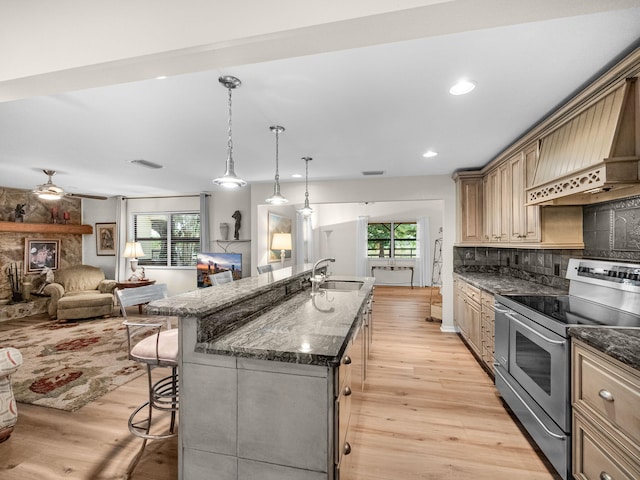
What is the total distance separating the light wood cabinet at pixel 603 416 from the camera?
127cm

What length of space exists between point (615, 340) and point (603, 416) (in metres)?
0.36

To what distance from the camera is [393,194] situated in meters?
4.90

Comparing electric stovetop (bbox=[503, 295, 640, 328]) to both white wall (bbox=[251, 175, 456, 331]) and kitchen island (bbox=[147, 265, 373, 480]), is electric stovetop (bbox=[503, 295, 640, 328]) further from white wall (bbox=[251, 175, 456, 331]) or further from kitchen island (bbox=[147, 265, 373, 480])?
white wall (bbox=[251, 175, 456, 331])

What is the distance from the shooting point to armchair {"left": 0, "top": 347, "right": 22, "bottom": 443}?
2084 millimetres

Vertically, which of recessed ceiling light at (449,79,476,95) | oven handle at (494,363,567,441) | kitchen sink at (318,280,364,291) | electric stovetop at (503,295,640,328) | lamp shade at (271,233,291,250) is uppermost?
recessed ceiling light at (449,79,476,95)

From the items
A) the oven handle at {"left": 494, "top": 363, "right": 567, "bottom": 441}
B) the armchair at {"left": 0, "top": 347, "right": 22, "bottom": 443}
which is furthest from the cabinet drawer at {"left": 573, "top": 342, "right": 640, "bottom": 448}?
the armchair at {"left": 0, "top": 347, "right": 22, "bottom": 443}

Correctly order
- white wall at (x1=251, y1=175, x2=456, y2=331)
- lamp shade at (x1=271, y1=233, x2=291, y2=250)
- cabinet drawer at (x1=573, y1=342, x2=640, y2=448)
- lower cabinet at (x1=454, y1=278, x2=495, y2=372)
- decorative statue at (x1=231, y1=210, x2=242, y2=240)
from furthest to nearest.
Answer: decorative statue at (x1=231, y1=210, x2=242, y2=240) < lamp shade at (x1=271, y1=233, x2=291, y2=250) < white wall at (x1=251, y1=175, x2=456, y2=331) < lower cabinet at (x1=454, y1=278, x2=495, y2=372) < cabinet drawer at (x1=573, y1=342, x2=640, y2=448)

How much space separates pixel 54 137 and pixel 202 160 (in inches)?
57.3

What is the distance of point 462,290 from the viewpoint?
4074 mm

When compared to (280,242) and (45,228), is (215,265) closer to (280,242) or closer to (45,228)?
(280,242)

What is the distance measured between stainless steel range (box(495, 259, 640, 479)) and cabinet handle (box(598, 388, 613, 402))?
0.24 m

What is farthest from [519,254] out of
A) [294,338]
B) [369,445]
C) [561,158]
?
[294,338]

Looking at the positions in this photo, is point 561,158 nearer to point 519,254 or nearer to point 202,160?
point 519,254

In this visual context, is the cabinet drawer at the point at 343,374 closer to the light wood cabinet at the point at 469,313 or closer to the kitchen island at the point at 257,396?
the kitchen island at the point at 257,396
